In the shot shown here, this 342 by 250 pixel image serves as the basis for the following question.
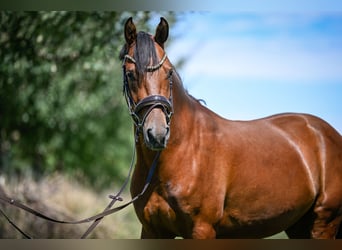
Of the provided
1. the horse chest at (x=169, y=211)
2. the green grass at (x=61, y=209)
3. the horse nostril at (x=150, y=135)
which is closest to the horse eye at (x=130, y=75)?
the horse nostril at (x=150, y=135)

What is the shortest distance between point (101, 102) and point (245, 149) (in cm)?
400

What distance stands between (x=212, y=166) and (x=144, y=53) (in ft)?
2.30

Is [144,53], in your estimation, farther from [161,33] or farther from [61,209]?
[61,209]

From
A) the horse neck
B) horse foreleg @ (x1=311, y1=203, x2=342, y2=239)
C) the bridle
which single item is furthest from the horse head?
horse foreleg @ (x1=311, y1=203, x2=342, y2=239)

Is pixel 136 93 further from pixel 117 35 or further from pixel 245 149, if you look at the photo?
pixel 117 35

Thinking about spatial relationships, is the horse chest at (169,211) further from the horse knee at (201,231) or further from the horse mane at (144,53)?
the horse mane at (144,53)

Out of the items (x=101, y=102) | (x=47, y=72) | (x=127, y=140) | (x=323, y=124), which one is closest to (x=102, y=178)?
(x=127, y=140)

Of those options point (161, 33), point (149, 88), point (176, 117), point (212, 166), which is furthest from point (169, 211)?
point (161, 33)

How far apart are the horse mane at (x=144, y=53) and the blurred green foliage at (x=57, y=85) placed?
369 centimetres

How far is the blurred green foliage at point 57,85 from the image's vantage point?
6.80m

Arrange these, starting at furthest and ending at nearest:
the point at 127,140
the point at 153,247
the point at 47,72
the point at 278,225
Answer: the point at 127,140 → the point at 47,72 → the point at 278,225 → the point at 153,247

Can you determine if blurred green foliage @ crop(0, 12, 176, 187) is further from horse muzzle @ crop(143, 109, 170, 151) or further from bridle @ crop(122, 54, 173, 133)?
horse muzzle @ crop(143, 109, 170, 151)

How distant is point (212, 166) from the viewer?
311 centimetres

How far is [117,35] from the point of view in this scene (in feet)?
22.6
